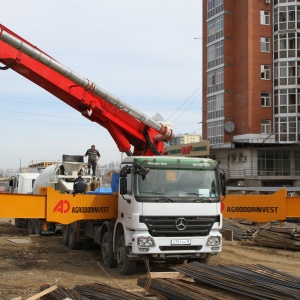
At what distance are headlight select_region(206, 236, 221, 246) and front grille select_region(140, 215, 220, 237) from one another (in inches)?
6.2

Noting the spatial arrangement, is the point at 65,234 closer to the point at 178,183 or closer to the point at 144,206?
the point at 144,206

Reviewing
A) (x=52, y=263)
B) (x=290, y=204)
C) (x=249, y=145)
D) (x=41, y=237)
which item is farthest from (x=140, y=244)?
(x=249, y=145)

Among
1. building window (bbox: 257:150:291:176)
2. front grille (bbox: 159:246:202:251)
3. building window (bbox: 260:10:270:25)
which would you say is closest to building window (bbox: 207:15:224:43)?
building window (bbox: 260:10:270:25)

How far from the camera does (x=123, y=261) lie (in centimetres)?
1165

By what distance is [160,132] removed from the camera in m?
16.0

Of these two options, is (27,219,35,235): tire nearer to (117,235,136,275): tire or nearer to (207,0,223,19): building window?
(117,235,136,275): tire

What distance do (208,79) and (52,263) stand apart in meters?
46.9

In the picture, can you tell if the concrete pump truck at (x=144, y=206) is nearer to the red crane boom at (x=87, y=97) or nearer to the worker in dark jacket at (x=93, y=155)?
the red crane boom at (x=87, y=97)

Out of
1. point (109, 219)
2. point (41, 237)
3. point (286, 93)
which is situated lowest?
point (41, 237)

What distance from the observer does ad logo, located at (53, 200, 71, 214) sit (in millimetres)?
12109

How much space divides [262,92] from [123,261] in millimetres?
43546

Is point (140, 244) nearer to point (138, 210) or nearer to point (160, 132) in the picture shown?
point (138, 210)

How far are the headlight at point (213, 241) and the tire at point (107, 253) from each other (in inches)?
97.7

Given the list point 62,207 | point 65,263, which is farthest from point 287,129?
point 62,207
